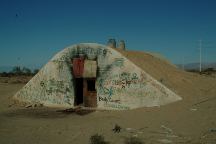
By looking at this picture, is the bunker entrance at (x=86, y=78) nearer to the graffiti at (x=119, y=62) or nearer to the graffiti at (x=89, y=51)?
the graffiti at (x=89, y=51)

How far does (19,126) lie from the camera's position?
34.5ft

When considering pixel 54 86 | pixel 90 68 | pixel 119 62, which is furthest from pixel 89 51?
pixel 54 86

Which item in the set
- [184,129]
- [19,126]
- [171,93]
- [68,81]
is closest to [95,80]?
[68,81]

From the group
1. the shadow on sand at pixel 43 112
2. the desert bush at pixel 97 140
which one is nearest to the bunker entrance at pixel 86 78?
the shadow on sand at pixel 43 112

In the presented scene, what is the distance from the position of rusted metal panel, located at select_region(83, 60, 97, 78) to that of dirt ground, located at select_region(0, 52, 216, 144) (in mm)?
1838

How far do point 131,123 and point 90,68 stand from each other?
153 inches

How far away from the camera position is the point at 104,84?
13250 millimetres

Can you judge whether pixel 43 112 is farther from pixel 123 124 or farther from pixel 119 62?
pixel 123 124

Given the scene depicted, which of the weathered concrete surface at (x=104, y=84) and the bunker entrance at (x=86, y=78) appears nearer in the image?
the weathered concrete surface at (x=104, y=84)

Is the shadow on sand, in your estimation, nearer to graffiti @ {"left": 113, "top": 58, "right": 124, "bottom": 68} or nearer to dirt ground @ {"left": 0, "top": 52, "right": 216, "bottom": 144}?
dirt ground @ {"left": 0, "top": 52, "right": 216, "bottom": 144}

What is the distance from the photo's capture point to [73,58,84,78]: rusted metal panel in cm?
1378

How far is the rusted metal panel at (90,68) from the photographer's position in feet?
44.1

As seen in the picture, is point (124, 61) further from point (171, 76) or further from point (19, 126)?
point (19, 126)

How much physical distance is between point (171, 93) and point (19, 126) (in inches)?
216
